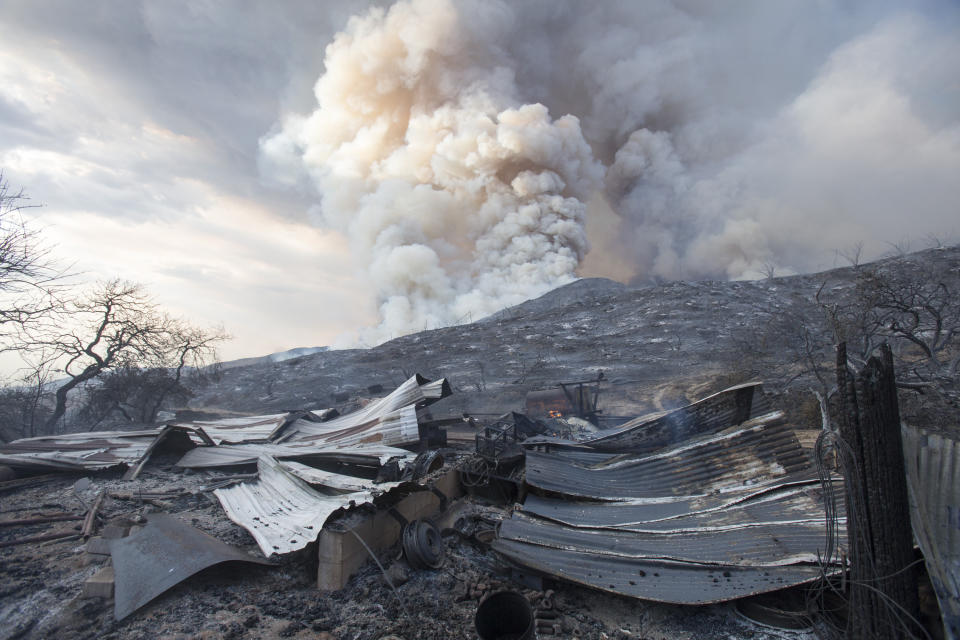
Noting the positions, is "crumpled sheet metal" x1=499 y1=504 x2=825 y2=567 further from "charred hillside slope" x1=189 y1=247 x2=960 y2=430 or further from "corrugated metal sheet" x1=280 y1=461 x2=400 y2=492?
"charred hillside slope" x1=189 y1=247 x2=960 y2=430

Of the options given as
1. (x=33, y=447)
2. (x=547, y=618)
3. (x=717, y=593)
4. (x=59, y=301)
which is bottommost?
(x=547, y=618)

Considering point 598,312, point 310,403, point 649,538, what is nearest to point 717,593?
point 649,538

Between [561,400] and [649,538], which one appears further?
[561,400]

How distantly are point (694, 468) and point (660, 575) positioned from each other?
85.8 inches

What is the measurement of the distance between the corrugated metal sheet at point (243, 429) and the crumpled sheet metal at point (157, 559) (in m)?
6.50

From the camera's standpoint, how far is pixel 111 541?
4426mm

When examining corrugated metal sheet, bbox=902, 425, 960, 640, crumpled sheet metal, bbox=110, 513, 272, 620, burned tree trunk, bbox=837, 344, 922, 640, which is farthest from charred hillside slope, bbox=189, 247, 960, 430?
crumpled sheet metal, bbox=110, 513, 272, 620

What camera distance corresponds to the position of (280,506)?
545cm

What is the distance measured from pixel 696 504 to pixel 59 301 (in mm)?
13253

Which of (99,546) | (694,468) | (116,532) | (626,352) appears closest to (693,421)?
(694,468)

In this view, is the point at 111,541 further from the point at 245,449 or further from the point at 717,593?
the point at 717,593

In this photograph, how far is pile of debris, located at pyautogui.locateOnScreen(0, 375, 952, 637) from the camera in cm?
379

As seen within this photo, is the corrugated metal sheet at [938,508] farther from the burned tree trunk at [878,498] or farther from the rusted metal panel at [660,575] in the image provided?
the rusted metal panel at [660,575]

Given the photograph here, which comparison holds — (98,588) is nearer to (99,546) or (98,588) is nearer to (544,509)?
(99,546)
